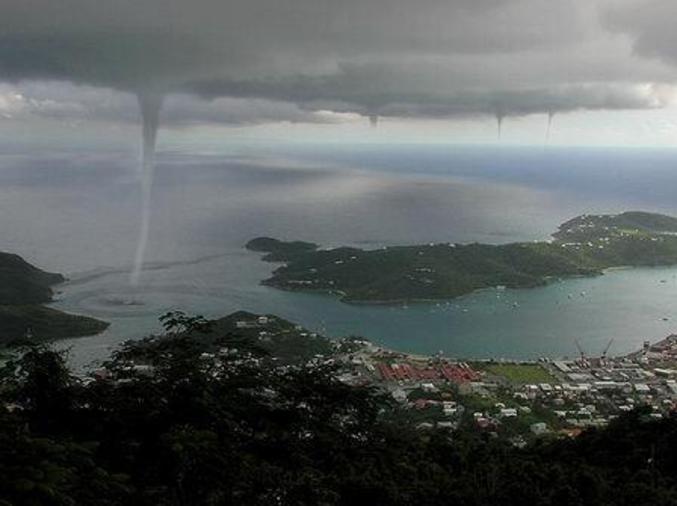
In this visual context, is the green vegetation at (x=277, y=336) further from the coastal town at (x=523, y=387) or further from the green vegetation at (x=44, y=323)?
the green vegetation at (x=44, y=323)

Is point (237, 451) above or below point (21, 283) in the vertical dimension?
above

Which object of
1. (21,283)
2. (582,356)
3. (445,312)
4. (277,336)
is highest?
(21,283)

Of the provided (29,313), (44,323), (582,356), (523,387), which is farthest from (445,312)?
(29,313)

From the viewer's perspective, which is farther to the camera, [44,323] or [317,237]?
[317,237]

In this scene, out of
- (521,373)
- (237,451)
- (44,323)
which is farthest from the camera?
(44,323)

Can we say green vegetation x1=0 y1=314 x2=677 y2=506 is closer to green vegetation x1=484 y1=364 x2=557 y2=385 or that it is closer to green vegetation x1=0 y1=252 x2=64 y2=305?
green vegetation x1=484 y1=364 x2=557 y2=385

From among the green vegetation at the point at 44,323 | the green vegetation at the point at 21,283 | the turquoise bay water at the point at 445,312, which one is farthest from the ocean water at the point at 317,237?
the green vegetation at the point at 21,283

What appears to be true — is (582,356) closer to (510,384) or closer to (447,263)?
(510,384)
